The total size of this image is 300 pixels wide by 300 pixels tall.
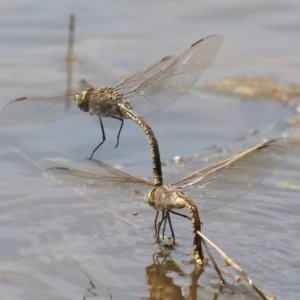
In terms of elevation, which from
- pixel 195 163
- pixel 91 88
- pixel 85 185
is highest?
pixel 91 88

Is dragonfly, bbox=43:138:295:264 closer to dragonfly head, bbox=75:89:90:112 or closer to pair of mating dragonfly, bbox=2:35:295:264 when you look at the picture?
pair of mating dragonfly, bbox=2:35:295:264

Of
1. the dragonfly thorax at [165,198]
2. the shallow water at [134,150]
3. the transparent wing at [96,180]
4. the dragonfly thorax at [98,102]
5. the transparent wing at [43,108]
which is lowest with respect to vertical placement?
the shallow water at [134,150]

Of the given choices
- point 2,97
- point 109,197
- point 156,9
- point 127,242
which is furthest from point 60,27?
point 127,242

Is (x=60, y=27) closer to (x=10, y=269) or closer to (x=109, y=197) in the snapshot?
(x=109, y=197)

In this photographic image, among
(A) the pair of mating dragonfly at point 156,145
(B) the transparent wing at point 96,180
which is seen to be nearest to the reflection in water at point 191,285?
(A) the pair of mating dragonfly at point 156,145

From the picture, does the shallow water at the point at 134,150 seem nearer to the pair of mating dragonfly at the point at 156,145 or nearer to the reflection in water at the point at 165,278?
the reflection in water at the point at 165,278

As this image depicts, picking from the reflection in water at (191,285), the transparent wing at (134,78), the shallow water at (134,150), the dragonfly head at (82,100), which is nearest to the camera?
the reflection in water at (191,285)

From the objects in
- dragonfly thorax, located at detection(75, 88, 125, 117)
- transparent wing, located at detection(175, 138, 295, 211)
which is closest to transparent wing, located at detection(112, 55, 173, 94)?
dragonfly thorax, located at detection(75, 88, 125, 117)

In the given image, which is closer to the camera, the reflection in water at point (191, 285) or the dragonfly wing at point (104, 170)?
the reflection in water at point (191, 285)

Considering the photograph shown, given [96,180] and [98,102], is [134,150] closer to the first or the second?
[98,102]
